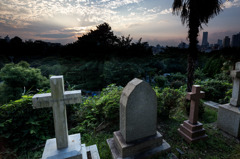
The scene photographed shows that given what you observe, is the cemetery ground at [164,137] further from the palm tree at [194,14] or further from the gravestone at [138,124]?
the palm tree at [194,14]

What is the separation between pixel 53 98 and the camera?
188 cm

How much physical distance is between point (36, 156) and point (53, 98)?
1.84 metres

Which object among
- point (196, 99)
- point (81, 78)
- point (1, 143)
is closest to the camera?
point (1, 143)

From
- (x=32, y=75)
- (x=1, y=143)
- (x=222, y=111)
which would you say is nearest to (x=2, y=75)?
(x=32, y=75)

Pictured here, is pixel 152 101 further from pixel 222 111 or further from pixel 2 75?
pixel 2 75

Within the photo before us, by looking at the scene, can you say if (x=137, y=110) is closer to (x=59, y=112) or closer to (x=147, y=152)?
(x=147, y=152)

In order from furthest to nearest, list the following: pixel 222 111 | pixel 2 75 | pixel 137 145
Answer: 1. pixel 2 75
2. pixel 222 111
3. pixel 137 145

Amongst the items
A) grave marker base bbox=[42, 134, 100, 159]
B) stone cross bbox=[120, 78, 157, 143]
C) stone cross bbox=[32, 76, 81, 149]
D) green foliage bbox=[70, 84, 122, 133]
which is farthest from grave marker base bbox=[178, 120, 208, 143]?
stone cross bbox=[32, 76, 81, 149]

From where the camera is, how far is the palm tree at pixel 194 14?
5332 millimetres

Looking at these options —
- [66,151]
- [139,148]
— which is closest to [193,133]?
[139,148]

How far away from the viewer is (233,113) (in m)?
3.50

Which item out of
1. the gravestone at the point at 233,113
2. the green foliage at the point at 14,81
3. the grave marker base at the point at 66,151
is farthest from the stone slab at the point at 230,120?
the green foliage at the point at 14,81

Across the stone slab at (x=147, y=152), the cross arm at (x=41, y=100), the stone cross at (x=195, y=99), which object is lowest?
the stone slab at (x=147, y=152)

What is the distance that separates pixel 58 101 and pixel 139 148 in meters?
1.78
